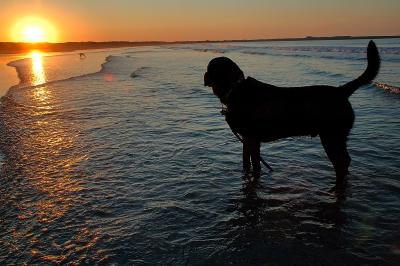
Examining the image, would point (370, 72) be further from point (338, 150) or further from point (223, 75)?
point (223, 75)

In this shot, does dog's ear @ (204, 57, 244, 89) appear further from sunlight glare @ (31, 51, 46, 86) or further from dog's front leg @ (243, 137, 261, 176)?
sunlight glare @ (31, 51, 46, 86)

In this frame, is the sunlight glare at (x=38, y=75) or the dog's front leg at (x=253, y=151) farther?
the sunlight glare at (x=38, y=75)

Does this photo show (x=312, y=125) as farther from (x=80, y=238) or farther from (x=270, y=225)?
(x=80, y=238)

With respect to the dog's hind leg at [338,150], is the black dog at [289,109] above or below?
above

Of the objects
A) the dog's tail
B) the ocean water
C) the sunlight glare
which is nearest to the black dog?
the dog's tail

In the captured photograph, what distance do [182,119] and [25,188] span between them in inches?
213

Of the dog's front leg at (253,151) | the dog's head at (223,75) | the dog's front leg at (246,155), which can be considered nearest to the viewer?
the dog's head at (223,75)

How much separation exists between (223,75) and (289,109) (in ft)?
3.59

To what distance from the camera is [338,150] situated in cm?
517

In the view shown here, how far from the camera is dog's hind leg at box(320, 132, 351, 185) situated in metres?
5.12

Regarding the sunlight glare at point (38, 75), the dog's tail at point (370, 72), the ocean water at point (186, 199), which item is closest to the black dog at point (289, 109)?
the dog's tail at point (370, 72)

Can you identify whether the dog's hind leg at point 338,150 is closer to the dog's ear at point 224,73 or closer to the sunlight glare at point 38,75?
the dog's ear at point 224,73

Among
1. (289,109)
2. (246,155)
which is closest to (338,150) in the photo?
(289,109)

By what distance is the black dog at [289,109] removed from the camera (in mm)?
5039
